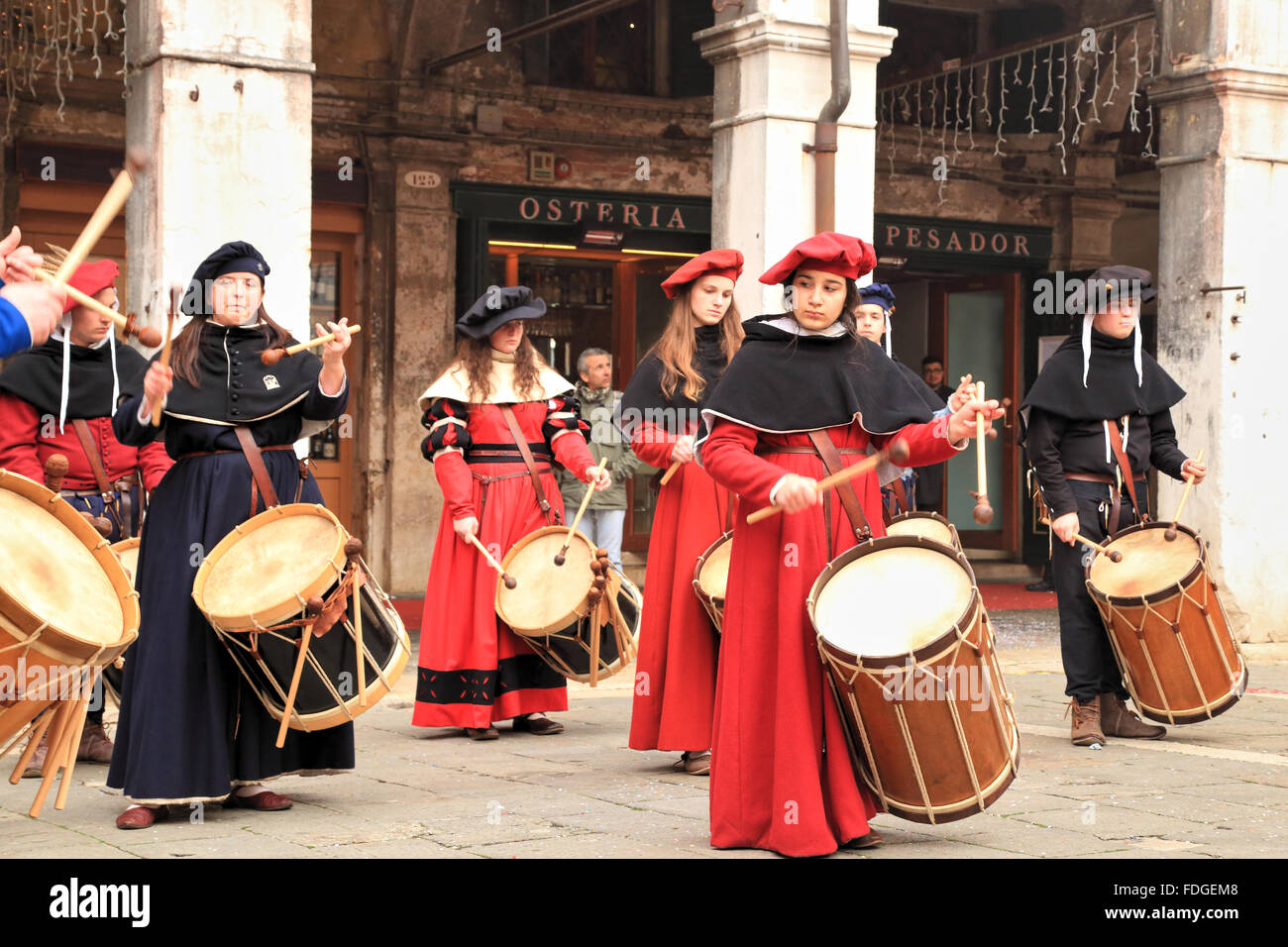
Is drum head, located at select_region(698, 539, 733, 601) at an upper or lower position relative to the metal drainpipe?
lower

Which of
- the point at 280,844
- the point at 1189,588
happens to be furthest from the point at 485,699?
the point at 1189,588

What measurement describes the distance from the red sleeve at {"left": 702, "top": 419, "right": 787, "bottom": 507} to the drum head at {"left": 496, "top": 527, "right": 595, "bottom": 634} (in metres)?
2.40

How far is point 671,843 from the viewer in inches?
205

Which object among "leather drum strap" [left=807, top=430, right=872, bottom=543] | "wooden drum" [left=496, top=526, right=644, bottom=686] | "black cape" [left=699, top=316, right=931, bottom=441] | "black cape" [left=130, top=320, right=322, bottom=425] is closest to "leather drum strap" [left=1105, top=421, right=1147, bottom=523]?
"wooden drum" [left=496, top=526, right=644, bottom=686]

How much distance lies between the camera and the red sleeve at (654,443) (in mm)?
6914

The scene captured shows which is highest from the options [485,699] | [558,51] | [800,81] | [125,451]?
[558,51]

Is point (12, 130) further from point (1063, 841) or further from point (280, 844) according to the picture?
point (1063, 841)

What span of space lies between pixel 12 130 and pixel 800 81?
569cm

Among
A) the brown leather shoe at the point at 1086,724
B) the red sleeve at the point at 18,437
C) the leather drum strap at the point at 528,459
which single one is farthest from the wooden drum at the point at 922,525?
the red sleeve at the point at 18,437

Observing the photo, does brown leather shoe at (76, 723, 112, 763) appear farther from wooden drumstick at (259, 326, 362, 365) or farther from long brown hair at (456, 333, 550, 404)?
wooden drumstick at (259, 326, 362, 365)

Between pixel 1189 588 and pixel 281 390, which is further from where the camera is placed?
pixel 1189 588

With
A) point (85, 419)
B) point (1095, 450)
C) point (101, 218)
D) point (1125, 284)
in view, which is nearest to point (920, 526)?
point (1095, 450)

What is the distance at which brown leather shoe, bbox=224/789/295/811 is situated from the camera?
5.91 m

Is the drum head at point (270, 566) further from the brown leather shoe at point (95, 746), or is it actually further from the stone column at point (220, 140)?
the stone column at point (220, 140)
